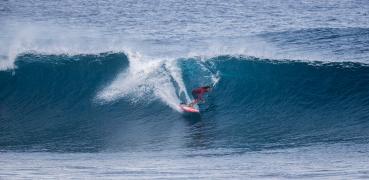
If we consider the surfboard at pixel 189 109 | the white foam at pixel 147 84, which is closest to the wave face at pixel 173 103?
the white foam at pixel 147 84

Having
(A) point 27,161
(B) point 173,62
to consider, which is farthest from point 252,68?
(A) point 27,161

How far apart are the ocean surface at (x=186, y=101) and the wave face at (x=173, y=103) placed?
4cm

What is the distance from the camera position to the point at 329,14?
35.7m

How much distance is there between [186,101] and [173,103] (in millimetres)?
419

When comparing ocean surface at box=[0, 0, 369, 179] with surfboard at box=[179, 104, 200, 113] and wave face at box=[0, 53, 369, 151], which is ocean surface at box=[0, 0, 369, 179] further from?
surfboard at box=[179, 104, 200, 113]

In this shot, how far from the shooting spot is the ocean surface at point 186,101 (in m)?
12.8

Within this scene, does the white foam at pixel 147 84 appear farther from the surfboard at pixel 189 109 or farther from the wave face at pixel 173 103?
the surfboard at pixel 189 109

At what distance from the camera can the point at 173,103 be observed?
18703 mm

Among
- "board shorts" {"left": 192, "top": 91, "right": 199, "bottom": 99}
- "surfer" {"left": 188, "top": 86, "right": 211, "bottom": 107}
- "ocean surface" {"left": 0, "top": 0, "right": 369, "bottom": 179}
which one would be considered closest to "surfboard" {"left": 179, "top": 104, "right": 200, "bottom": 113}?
"ocean surface" {"left": 0, "top": 0, "right": 369, "bottom": 179}

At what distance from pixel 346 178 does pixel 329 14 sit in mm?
26669

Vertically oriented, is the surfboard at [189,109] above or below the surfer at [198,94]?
below

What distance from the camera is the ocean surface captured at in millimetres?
12844

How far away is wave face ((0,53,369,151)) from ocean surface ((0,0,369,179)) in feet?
0.13

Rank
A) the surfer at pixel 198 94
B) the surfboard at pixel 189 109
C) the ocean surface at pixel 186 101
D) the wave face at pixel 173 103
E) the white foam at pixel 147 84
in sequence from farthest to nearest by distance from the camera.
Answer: the white foam at pixel 147 84 < the surfer at pixel 198 94 < the surfboard at pixel 189 109 < the wave face at pixel 173 103 < the ocean surface at pixel 186 101
